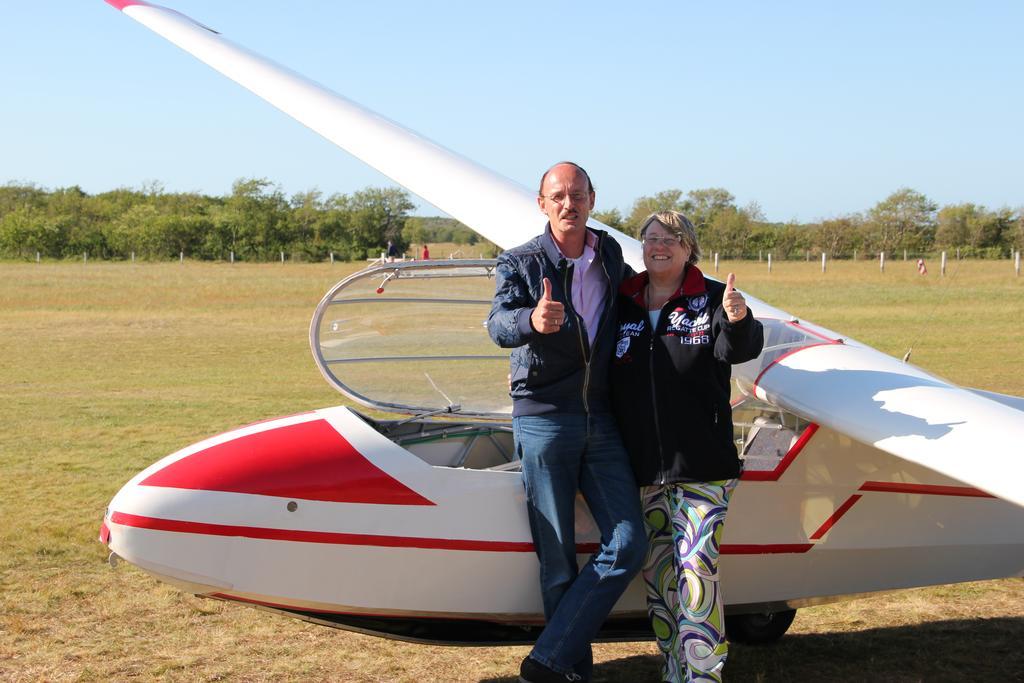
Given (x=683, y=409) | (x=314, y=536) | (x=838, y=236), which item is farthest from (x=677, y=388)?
(x=838, y=236)

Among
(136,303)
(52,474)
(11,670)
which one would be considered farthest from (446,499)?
(136,303)

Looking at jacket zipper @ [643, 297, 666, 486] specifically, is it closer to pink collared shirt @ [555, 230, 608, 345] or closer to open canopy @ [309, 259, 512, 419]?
pink collared shirt @ [555, 230, 608, 345]

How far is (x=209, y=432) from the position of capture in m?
10.2

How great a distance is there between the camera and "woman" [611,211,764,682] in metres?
3.49

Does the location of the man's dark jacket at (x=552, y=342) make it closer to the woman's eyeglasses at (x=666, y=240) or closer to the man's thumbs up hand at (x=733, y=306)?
the woman's eyeglasses at (x=666, y=240)

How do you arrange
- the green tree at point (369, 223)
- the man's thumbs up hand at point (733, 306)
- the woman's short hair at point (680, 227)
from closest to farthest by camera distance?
the man's thumbs up hand at point (733, 306), the woman's short hair at point (680, 227), the green tree at point (369, 223)

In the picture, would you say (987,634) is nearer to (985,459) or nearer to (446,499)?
(985,459)

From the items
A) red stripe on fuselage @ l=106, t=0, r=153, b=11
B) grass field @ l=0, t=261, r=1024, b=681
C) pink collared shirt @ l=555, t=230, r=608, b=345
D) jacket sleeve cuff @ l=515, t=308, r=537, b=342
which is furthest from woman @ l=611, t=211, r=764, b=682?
red stripe on fuselage @ l=106, t=0, r=153, b=11

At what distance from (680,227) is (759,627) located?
253 centimetres

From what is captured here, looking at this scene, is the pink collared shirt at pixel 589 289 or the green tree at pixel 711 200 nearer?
the pink collared shirt at pixel 589 289

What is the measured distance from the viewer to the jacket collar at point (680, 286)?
Result: 3547 millimetres

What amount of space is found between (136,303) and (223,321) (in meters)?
4.83

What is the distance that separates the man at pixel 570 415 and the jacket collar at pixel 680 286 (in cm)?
7

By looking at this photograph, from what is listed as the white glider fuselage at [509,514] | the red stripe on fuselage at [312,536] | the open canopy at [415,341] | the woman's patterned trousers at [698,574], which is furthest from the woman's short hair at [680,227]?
the red stripe on fuselage at [312,536]
